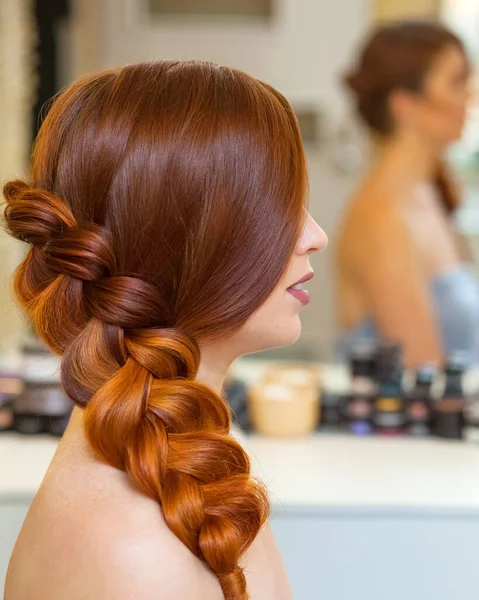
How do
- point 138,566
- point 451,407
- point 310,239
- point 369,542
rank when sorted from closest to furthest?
point 138,566
point 310,239
point 369,542
point 451,407

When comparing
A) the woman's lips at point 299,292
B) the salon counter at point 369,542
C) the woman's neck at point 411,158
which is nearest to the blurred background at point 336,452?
the salon counter at point 369,542

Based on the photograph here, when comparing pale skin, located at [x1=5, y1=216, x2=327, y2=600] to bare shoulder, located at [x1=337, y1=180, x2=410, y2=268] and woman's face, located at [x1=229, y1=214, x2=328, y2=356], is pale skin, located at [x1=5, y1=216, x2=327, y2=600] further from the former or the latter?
bare shoulder, located at [x1=337, y1=180, x2=410, y2=268]

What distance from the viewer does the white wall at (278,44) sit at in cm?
230

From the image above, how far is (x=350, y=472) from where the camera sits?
1.01m

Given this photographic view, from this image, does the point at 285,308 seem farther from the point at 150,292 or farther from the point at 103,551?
the point at 103,551

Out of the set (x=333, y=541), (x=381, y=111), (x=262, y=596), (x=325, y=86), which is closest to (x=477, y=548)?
(x=333, y=541)

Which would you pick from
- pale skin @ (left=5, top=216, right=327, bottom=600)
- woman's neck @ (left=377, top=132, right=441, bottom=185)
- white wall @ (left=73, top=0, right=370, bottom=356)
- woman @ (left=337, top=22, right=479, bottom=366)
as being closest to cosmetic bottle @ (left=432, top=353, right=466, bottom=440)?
woman @ (left=337, top=22, right=479, bottom=366)

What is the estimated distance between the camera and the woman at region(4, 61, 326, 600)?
1.79ft

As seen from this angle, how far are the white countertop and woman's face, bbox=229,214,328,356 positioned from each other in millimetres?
185

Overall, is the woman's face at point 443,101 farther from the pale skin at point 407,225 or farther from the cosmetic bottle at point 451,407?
the cosmetic bottle at point 451,407

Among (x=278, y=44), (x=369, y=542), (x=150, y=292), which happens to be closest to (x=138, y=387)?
(x=150, y=292)

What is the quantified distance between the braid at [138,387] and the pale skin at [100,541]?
1 cm

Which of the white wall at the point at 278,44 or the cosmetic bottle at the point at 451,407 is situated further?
the white wall at the point at 278,44

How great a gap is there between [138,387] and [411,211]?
1.10m
